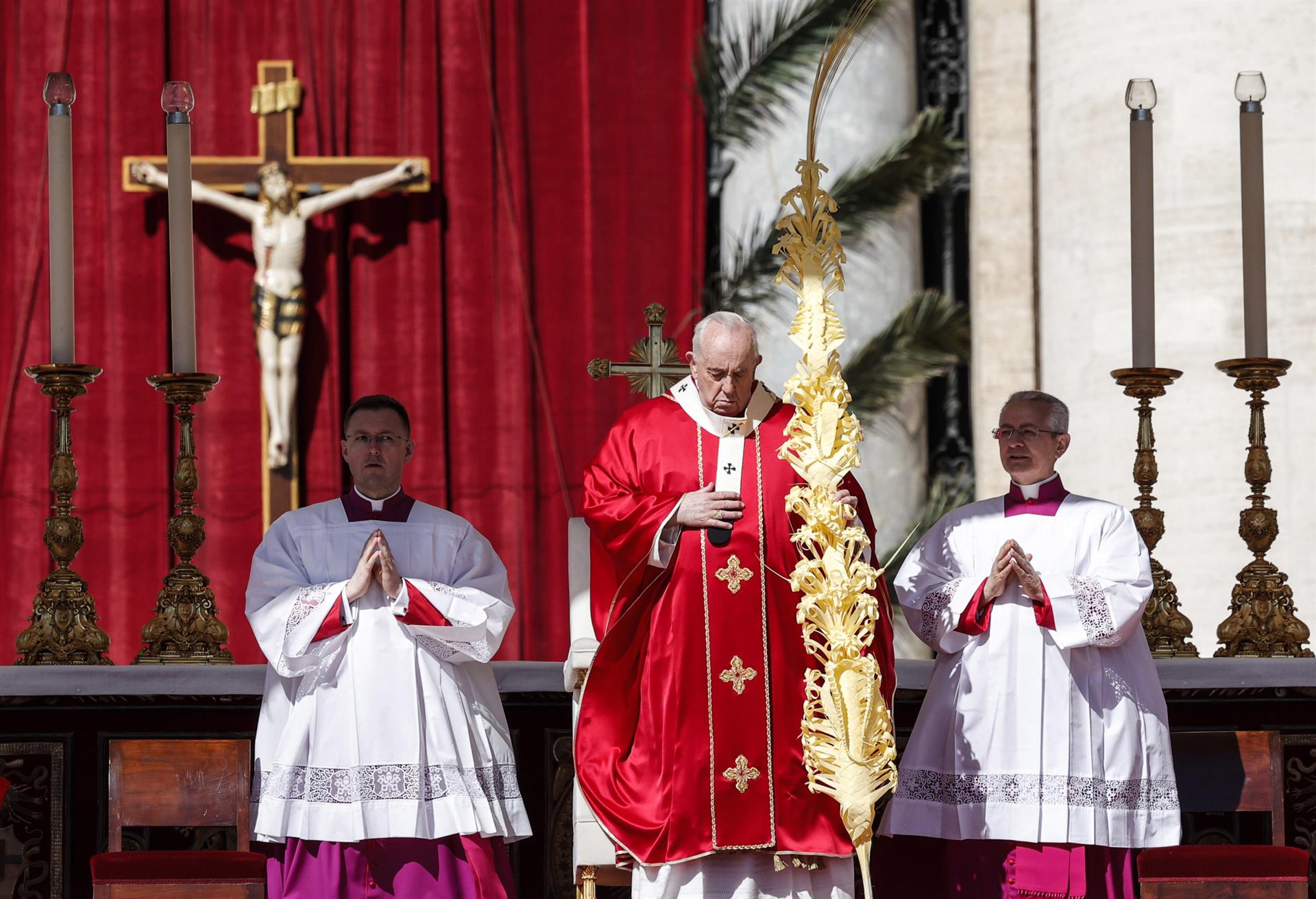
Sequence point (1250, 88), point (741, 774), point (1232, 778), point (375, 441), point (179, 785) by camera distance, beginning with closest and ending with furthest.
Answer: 1. point (741, 774)
2. point (179, 785)
3. point (375, 441)
4. point (1232, 778)
5. point (1250, 88)

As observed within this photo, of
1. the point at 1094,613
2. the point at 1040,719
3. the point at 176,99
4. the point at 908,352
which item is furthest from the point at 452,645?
the point at 908,352

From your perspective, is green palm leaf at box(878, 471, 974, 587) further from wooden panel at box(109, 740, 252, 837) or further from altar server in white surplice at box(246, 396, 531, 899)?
wooden panel at box(109, 740, 252, 837)

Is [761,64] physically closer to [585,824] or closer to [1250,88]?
[1250,88]

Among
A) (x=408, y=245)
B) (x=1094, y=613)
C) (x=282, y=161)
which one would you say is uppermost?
(x=282, y=161)

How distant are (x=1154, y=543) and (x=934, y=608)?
99cm

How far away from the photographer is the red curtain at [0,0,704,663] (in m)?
8.28

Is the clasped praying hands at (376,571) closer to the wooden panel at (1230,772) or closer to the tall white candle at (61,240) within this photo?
the tall white candle at (61,240)

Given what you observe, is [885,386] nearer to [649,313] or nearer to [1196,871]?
[649,313]

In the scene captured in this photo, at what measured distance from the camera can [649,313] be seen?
568cm

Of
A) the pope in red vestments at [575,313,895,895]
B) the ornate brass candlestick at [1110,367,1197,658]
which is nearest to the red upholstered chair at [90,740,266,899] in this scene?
the pope in red vestments at [575,313,895,895]

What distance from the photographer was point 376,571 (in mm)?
5102

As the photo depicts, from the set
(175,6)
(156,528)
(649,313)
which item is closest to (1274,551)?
(649,313)

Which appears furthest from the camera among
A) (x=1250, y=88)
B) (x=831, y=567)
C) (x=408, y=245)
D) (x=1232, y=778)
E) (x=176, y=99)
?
(x=408, y=245)

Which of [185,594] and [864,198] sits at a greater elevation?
[864,198]
